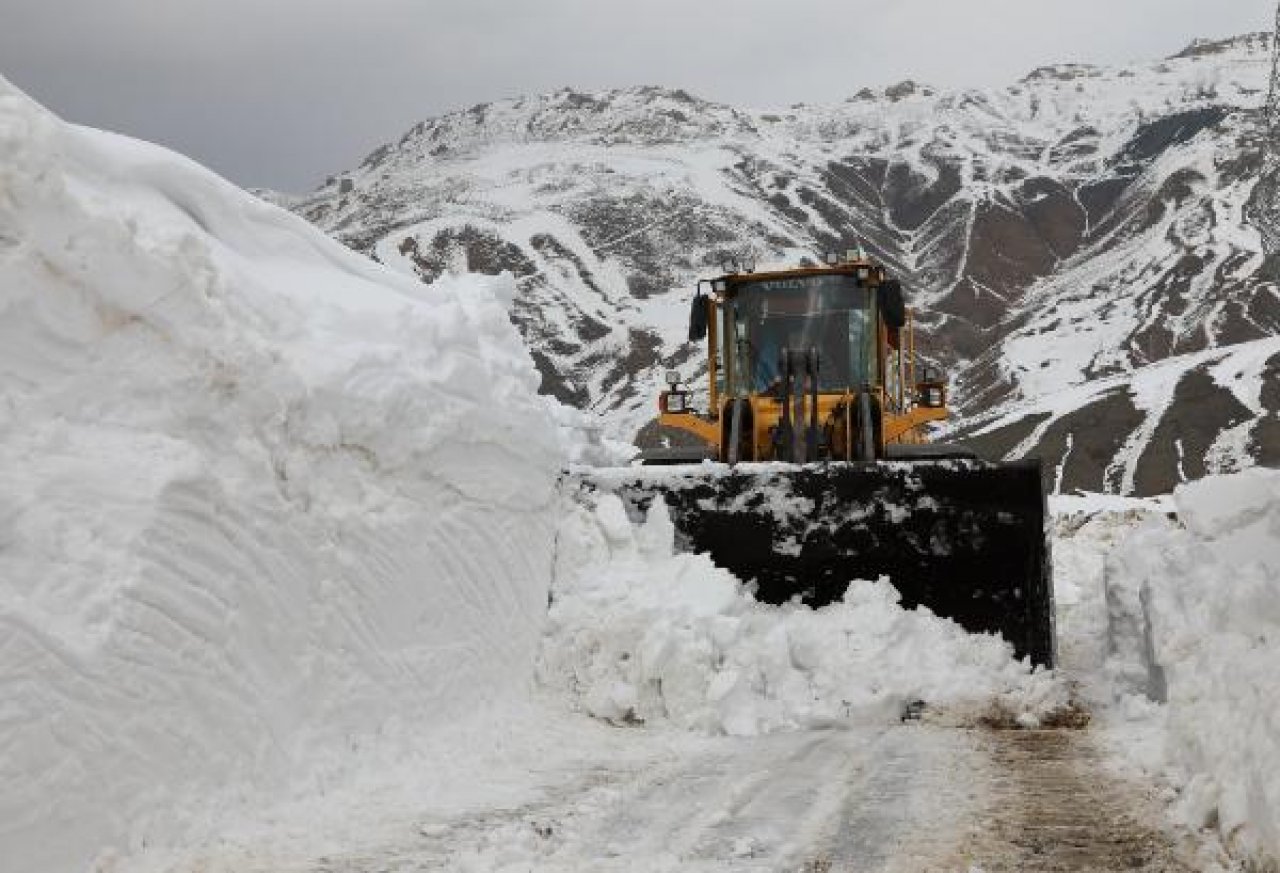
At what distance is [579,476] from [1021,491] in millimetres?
2249

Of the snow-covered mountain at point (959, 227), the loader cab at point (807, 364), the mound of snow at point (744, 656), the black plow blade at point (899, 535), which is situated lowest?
the mound of snow at point (744, 656)

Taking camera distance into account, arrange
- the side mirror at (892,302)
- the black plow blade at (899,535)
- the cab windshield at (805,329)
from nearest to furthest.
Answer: the black plow blade at (899,535) < the side mirror at (892,302) < the cab windshield at (805,329)

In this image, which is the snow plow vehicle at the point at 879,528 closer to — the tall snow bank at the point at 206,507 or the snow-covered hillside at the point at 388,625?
the snow-covered hillside at the point at 388,625

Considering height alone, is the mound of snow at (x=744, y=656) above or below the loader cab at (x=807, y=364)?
below

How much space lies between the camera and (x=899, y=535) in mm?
6133

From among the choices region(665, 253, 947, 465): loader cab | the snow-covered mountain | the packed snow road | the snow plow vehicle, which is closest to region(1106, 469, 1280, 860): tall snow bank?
the packed snow road

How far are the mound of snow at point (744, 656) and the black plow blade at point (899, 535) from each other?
11 centimetres

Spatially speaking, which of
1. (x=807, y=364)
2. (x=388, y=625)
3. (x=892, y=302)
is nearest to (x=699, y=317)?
(x=807, y=364)

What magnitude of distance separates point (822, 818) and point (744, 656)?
166 cm

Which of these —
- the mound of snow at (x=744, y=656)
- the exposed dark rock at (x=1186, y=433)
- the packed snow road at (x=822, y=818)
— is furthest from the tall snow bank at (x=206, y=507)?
the exposed dark rock at (x=1186, y=433)

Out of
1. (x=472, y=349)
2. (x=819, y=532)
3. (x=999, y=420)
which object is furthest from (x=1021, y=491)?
(x=999, y=420)

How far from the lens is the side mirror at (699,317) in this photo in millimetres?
8828

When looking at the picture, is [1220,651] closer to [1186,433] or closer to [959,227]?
[1186,433]

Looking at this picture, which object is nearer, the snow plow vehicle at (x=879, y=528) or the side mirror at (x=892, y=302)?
the snow plow vehicle at (x=879, y=528)
